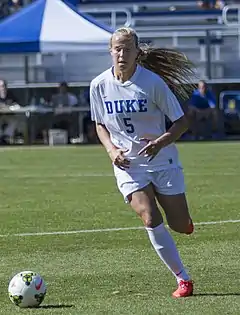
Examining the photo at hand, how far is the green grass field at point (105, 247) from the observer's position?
7957mm

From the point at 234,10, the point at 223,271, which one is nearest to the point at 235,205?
the point at 223,271

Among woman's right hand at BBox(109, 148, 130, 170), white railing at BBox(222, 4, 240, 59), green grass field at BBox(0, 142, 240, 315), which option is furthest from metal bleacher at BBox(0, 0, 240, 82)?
woman's right hand at BBox(109, 148, 130, 170)

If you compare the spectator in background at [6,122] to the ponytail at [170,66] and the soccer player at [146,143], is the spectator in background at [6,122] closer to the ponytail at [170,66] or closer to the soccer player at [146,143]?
the ponytail at [170,66]

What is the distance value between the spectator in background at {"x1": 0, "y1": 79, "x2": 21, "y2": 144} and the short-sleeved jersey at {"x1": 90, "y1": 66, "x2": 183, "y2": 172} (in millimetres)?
20587

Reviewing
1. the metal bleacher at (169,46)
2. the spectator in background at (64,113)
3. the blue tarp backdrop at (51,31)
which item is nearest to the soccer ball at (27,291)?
Result: the blue tarp backdrop at (51,31)

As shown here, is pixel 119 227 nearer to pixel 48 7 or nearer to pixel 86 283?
pixel 86 283

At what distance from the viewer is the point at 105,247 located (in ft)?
35.1

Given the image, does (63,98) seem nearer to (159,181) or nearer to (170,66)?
(170,66)

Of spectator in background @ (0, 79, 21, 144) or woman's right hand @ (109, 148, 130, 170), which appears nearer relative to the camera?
woman's right hand @ (109, 148, 130, 170)

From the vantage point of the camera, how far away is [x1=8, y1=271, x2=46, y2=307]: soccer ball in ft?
25.5

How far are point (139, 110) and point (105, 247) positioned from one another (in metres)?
2.81

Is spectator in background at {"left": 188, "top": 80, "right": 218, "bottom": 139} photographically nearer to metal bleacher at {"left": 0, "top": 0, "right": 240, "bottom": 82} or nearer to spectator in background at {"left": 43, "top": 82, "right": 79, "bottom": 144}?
metal bleacher at {"left": 0, "top": 0, "right": 240, "bottom": 82}

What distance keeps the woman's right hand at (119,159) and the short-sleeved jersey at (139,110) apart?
0.05 m

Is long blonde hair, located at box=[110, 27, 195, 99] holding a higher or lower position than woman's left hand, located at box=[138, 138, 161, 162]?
higher
